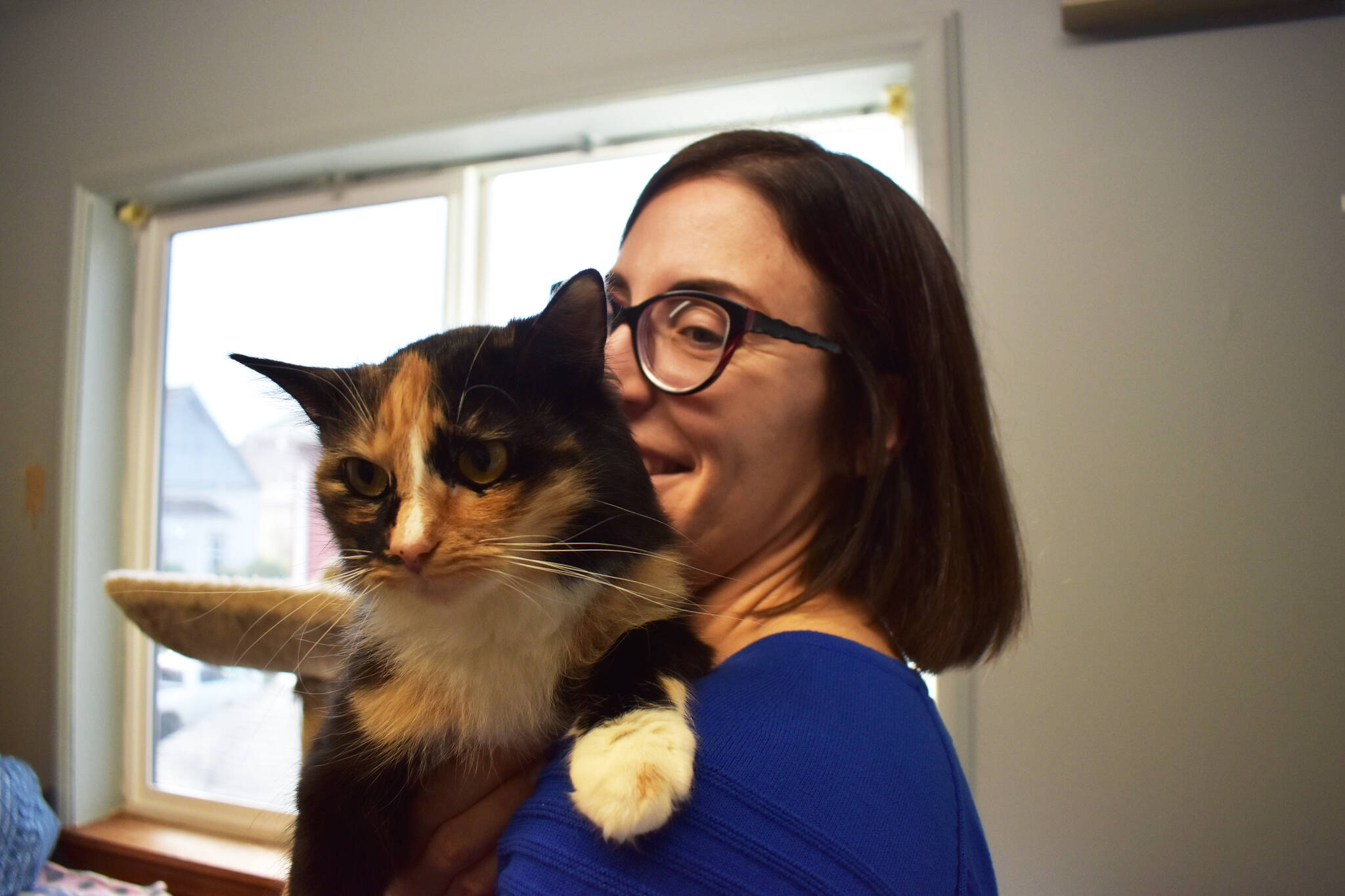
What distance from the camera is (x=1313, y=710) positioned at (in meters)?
1.39

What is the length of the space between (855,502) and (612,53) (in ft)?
5.04

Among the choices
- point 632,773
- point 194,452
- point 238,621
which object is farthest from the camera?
point 194,452

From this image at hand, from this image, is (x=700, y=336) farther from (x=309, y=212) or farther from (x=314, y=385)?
(x=309, y=212)

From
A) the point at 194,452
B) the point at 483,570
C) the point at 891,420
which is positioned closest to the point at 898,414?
the point at 891,420

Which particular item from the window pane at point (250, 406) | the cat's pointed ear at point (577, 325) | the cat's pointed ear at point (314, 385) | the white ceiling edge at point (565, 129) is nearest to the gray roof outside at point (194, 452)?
the window pane at point (250, 406)

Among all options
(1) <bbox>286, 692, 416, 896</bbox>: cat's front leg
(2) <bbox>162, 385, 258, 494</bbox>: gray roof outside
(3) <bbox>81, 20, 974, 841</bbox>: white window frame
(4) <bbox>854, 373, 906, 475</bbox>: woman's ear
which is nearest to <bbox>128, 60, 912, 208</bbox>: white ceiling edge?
(3) <bbox>81, 20, 974, 841</bbox>: white window frame

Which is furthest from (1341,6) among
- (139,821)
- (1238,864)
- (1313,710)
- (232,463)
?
(139,821)

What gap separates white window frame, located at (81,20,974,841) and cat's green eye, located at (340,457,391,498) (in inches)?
52.7

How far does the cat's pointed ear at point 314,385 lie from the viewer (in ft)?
2.40

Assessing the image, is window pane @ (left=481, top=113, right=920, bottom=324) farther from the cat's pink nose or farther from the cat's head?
the cat's pink nose

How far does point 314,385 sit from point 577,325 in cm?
30

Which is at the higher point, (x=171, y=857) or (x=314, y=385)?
(x=314, y=385)

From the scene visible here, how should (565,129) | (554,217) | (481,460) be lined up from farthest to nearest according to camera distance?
(554,217) < (565,129) < (481,460)

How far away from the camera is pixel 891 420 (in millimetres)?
983
